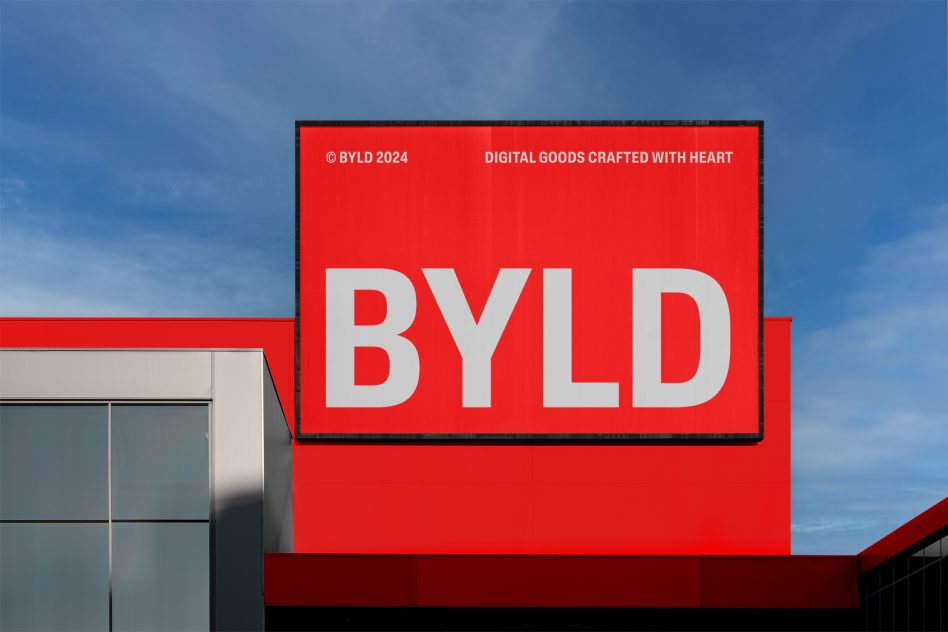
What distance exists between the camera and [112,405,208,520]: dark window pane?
40.2 feet

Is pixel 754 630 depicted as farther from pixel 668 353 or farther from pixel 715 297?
pixel 715 297

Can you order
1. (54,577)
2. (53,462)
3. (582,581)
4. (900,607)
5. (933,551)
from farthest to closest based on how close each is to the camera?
(582,581) < (900,607) < (53,462) < (933,551) < (54,577)

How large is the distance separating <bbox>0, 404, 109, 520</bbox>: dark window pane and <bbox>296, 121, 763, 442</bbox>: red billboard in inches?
206

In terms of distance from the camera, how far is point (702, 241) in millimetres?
16953

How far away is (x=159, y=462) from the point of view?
12.4m

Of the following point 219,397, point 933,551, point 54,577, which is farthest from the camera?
point 219,397

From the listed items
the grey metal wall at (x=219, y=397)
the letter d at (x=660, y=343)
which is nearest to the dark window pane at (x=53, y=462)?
the grey metal wall at (x=219, y=397)

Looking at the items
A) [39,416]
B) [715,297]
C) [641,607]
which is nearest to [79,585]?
[39,416]

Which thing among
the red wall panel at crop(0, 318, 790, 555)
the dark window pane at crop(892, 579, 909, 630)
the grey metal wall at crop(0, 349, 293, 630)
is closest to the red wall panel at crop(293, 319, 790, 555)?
the red wall panel at crop(0, 318, 790, 555)

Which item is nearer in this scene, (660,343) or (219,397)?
Result: (219,397)

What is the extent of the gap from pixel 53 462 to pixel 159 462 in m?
1.78

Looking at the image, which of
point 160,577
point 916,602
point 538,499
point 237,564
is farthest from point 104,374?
point 916,602

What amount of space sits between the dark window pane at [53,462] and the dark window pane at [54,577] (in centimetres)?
29

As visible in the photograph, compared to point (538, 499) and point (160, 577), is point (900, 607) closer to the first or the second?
point (538, 499)
